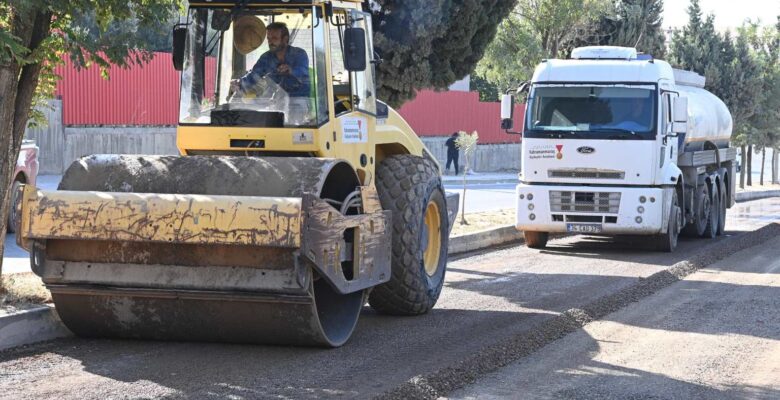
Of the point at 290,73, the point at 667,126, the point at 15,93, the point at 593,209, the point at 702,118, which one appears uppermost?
the point at 290,73

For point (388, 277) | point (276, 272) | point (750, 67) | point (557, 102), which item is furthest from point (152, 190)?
point (750, 67)

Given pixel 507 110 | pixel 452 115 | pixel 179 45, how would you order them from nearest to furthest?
pixel 179 45
pixel 507 110
pixel 452 115

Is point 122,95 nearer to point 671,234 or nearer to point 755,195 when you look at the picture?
point 671,234

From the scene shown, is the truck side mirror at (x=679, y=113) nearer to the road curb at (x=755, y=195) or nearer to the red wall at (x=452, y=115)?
the road curb at (x=755, y=195)

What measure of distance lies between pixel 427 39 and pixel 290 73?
259 inches

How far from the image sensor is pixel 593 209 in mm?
18094

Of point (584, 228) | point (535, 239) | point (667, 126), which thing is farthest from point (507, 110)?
point (667, 126)

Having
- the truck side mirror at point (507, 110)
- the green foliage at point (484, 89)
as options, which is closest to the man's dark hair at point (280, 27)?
the truck side mirror at point (507, 110)

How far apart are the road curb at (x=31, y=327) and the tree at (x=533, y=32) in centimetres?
1961

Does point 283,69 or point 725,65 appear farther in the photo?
point 725,65

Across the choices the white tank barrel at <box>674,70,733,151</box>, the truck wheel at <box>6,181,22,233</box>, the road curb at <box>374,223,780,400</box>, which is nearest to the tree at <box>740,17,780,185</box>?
the white tank barrel at <box>674,70,733,151</box>

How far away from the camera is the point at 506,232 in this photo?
66.5 ft

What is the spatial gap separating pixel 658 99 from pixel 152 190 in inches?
416

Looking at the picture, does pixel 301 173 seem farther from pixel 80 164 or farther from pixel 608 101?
pixel 608 101
